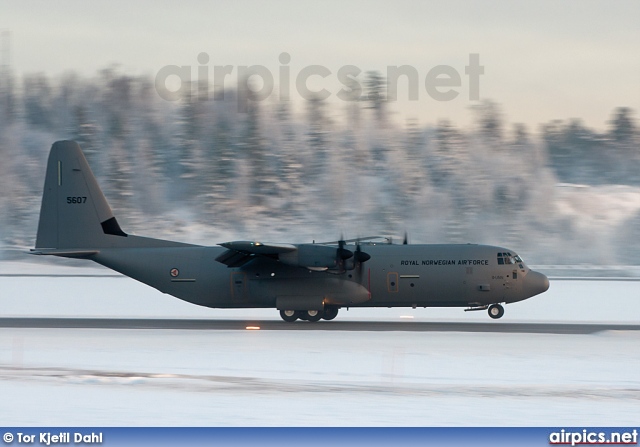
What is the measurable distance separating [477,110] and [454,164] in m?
12.3

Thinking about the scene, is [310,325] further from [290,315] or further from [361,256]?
[361,256]

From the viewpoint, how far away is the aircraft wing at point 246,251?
1029 inches

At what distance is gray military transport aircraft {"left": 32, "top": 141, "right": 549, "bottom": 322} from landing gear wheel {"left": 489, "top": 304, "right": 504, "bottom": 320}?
0.11 feet

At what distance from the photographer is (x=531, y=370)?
18.3 metres

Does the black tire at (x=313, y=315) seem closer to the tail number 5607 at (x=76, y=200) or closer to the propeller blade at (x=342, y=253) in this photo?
the propeller blade at (x=342, y=253)

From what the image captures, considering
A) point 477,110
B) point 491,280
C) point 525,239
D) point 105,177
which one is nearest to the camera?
point 491,280

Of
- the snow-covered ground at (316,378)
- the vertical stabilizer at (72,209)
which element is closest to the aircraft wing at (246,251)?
the snow-covered ground at (316,378)

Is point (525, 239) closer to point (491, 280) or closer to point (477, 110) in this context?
point (477, 110)

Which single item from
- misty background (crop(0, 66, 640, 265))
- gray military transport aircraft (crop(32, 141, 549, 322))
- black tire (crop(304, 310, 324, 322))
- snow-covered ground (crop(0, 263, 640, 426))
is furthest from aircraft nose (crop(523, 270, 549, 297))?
misty background (crop(0, 66, 640, 265))

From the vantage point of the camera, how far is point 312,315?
28125 mm

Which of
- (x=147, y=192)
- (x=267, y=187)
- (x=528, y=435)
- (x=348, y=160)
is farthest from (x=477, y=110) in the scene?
(x=528, y=435)

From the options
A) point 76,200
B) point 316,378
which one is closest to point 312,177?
point 76,200

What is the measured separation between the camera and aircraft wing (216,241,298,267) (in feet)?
85.7

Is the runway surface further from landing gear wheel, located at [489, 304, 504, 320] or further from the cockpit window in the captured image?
the cockpit window
